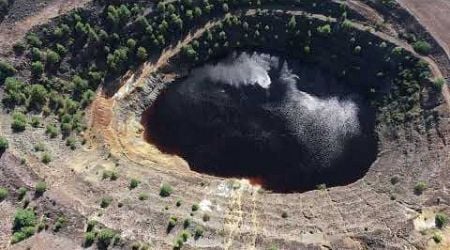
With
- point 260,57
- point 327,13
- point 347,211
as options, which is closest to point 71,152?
point 260,57

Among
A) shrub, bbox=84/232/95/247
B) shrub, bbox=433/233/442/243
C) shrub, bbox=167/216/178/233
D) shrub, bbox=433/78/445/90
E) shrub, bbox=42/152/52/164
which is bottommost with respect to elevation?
shrub, bbox=84/232/95/247

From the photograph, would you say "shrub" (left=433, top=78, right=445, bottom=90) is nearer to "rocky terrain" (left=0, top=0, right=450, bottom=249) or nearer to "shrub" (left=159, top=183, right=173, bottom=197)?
"rocky terrain" (left=0, top=0, right=450, bottom=249)

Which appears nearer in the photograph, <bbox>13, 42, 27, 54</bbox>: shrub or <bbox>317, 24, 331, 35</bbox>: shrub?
<bbox>13, 42, 27, 54</bbox>: shrub

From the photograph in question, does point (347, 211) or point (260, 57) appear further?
point (260, 57)

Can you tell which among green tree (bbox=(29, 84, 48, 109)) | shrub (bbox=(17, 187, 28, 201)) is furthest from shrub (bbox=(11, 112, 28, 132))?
shrub (bbox=(17, 187, 28, 201))

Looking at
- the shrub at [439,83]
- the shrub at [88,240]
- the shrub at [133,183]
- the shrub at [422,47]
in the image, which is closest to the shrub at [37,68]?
the shrub at [133,183]

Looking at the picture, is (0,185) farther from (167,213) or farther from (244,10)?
(244,10)

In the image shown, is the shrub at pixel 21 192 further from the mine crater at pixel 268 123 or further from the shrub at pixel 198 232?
the shrub at pixel 198 232

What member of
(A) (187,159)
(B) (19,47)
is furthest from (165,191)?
(B) (19,47)
